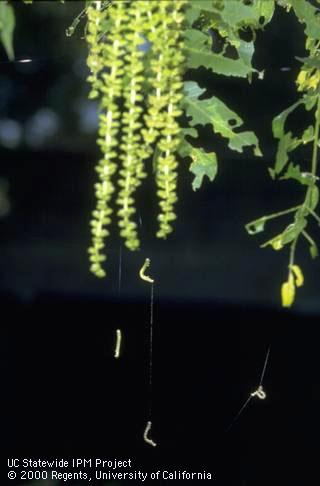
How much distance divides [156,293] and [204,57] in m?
5.05

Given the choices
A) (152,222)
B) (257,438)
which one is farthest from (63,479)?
(152,222)

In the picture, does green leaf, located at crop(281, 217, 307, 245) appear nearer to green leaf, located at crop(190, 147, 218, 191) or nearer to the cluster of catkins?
green leaf, located at crop(190, 147, 218, 191)

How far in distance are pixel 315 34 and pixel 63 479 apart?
221 centimetres

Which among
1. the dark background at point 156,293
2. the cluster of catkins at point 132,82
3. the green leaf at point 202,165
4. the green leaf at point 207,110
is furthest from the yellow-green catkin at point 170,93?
the dark background at point 156,293

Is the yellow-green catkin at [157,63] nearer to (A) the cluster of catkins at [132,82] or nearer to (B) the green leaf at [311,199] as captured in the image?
(A) the cluster of catkins at [132,82]

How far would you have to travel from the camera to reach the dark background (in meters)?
5.16

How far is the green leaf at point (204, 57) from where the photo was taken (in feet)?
3.77

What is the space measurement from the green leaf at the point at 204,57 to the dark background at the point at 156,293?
3.82m

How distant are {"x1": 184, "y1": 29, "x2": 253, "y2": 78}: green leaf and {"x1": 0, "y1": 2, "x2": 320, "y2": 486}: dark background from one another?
382 cm

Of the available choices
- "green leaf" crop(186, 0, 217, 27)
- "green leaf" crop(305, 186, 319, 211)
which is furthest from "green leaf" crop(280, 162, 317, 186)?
"green leaf" crop(186, 0, 217, 27)

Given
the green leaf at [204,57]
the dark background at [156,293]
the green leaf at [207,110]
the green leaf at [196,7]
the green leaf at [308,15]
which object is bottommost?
the dark background at [156,293]

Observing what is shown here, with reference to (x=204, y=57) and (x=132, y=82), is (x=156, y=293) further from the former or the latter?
(x=132, y=82)

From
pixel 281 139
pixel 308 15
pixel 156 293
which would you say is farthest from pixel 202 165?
pixel 156 293

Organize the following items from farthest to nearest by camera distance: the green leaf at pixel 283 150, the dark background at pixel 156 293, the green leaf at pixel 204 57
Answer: the dark background at pixel 156 293, the green leaf at pixel 283 150, the green leaf at pixel 204 57
